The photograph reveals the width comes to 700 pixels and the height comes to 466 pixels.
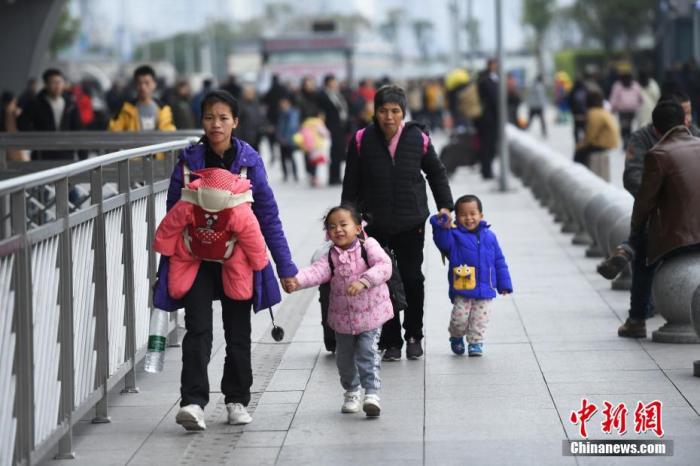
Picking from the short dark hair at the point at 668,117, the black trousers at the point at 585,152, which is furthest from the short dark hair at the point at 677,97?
the black trousers at the point at 585,152

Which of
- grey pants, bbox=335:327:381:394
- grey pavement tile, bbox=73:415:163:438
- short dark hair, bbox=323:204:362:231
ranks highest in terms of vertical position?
short dark hair, bbox=323:204:362:231

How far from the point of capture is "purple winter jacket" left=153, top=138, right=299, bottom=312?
7.32 metres

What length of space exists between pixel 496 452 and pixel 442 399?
4.17ft

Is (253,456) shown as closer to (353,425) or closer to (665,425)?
(353,425)

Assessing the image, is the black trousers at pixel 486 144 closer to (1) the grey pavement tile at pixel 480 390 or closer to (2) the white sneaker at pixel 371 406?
(1) the grey pavement tile at pixel 480 390

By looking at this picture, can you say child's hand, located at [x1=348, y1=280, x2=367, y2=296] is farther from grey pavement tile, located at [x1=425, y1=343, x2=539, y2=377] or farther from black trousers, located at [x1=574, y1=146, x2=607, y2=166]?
black trousers, located at [x1=574, y1=146, x2=607, y2=166]

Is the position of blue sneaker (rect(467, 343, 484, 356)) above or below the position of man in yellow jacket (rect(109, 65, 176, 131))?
below

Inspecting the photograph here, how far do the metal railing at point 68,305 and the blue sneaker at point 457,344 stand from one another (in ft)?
5.91

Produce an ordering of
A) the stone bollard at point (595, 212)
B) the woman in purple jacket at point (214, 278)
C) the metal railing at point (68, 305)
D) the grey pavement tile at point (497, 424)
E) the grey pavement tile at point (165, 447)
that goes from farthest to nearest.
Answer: the stone bollard at point (595, 212) < the woman in purple jacket at point (214, 278) < the grey pavement tile at point (497, 424) < the grey pavement tile at point (165, 447) < the metal railing at point (68, 305)

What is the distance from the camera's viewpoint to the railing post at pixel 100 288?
7480mm

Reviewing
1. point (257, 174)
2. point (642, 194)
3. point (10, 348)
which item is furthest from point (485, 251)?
point (10, 348)

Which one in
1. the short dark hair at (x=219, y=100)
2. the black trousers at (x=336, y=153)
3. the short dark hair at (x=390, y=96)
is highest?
the short dark hair at (x=219, y=100)

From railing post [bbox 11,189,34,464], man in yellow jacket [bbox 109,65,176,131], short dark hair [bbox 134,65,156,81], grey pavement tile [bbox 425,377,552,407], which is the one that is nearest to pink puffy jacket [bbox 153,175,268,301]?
railing post [bbox 11,189,34,464]

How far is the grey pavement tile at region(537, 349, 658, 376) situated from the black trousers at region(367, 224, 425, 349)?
76 centimetres
